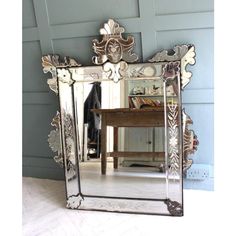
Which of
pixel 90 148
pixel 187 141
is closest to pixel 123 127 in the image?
pixel 90 148

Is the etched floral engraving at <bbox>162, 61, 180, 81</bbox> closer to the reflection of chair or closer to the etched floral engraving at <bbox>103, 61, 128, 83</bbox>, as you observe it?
the etched floral engraving at <bbox>103, 61, 128, 83</bbox>

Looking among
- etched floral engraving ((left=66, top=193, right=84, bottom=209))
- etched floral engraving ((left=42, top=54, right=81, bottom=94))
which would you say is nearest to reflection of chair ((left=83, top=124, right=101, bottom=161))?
etched floral engraving ((left=66, top=193, right=84, bottom=209))

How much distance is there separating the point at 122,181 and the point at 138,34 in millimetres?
1077

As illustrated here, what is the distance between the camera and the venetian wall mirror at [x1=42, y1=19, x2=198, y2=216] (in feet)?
6.11

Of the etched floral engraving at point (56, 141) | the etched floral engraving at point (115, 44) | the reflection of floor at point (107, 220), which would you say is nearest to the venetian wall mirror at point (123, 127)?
the etched floral engraving at point (115, 44)

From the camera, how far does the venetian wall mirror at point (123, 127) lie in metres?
1.86

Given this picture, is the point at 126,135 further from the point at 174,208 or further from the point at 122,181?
the point at 174,208

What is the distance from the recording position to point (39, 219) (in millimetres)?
1729

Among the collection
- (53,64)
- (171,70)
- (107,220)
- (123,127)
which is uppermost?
(53,64)

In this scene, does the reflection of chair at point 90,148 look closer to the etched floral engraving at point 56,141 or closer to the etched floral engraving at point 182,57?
the etched floral engraving at point 56,141

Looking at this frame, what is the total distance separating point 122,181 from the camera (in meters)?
1.97

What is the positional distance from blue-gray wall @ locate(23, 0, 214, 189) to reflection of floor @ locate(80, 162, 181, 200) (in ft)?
1.22

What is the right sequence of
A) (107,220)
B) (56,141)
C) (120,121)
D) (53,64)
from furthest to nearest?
(56,141) < (53,64) < (120,121) < (107,220)

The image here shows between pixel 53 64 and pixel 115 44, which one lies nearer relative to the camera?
pixel 115 44
